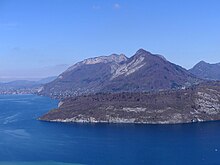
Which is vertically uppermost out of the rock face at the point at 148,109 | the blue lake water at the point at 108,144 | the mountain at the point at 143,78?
the mountain at the point at 143,78

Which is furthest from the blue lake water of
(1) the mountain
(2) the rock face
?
(1) the mountain

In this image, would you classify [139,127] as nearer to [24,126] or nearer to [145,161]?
[24,126]

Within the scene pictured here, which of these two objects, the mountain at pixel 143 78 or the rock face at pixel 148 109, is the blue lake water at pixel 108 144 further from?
the mountain at pixel 143 78

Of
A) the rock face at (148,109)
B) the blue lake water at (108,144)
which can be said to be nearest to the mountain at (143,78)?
the rock face at (148,109)

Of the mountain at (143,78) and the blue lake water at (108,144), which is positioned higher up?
the mountain at (143,78)

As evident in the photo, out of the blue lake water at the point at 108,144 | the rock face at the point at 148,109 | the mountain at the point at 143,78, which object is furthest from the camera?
the mountain at the point at 143,78

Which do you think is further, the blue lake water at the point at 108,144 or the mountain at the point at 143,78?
the mountain at the point at 143,78

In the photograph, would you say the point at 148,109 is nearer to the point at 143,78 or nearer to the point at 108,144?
the point at 108,144

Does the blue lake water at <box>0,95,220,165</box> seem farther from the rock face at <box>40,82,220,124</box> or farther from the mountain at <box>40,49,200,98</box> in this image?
the mountain at <box>40,49,200,98</box>
